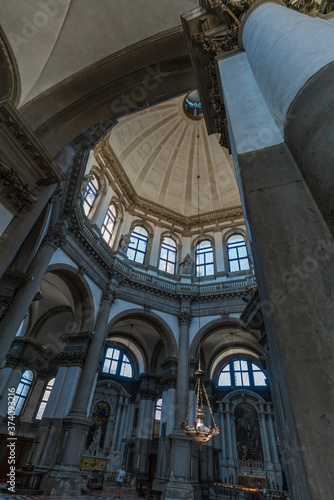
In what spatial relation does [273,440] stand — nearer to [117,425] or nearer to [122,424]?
[122,424]

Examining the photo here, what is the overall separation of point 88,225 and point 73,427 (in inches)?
329

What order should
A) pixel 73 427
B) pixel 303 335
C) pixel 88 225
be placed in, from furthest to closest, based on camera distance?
pixel 88 225, pixel 73 427, pixel 303 335

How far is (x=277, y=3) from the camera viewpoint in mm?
3322

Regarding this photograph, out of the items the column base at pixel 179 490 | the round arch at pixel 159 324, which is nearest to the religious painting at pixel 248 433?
the column base at pixel 179 490

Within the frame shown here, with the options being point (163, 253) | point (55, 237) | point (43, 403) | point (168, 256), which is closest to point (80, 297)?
point (55, 237)

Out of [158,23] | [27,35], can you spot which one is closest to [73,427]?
[27,35]

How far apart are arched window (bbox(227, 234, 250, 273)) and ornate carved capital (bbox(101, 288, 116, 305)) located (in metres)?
7.59

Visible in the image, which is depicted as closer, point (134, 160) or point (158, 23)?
point (158, 23)

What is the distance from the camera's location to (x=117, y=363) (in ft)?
59.5

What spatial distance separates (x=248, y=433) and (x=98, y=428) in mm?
8818

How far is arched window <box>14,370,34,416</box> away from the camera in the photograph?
48.0 ft

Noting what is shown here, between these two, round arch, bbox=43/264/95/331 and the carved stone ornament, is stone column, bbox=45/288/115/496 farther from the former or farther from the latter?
the carved stone ornament

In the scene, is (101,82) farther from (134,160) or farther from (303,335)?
(134,160)

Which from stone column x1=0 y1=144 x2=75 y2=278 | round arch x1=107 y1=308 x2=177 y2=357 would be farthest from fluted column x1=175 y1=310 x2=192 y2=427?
stone column x1=0 y1=144 x2=75 y2=278
